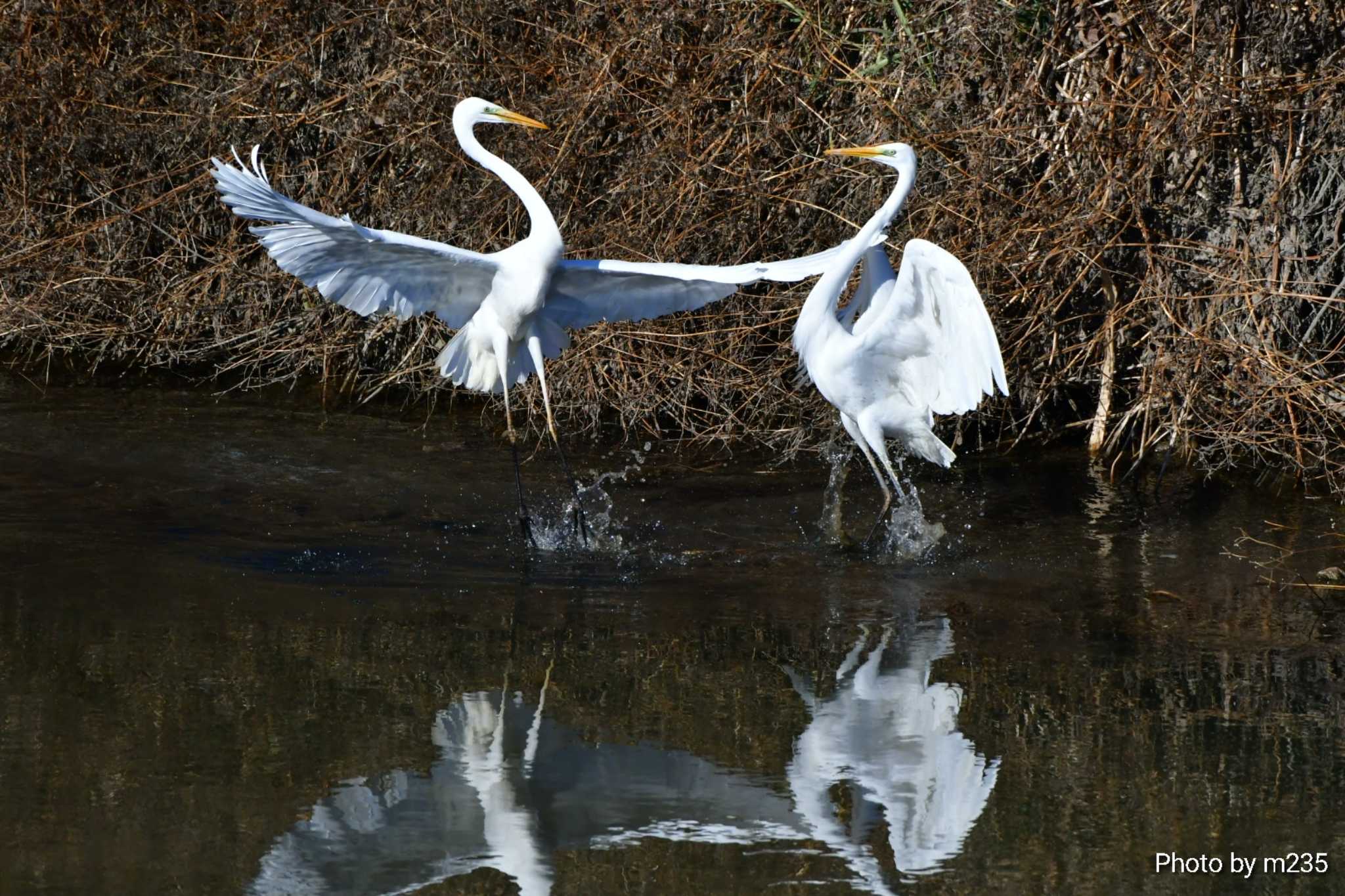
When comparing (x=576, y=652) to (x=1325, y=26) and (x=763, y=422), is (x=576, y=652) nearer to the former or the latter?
(x=763, y=422)

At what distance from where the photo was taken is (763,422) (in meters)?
7.17

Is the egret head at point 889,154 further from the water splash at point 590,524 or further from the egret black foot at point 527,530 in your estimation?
the egret black foot at point 527,530

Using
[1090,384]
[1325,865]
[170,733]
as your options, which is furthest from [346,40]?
[1325,865]

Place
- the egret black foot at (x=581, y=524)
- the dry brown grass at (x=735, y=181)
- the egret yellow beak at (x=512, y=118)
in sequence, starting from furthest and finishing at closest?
the dry brown grass at (x=735, y=181), the egret yellow beak at (x=512, y=118), the egret black foot at (x=581, y=524)

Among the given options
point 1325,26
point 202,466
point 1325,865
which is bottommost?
point 1325,865

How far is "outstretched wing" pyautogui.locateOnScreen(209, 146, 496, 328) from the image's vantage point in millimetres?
4895

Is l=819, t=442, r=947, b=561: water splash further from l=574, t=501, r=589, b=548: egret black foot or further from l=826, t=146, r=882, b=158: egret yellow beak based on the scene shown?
l=826, t=146, r=882, b=158: egret yellow beak

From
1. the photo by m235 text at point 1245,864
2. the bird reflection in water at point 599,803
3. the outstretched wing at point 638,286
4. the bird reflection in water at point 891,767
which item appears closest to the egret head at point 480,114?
the outstretched wing at point 638,286

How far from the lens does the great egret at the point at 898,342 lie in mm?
5027

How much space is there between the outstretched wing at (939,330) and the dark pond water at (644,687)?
0.62 m

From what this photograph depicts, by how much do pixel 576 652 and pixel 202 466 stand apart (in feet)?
9.02

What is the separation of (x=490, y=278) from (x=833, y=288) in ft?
4.45

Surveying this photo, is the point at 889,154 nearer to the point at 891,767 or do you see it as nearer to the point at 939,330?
the point at 939,330

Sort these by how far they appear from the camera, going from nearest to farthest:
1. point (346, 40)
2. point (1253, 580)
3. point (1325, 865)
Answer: point (1325, 865) < point (1253, 580) < point (346, 40)
